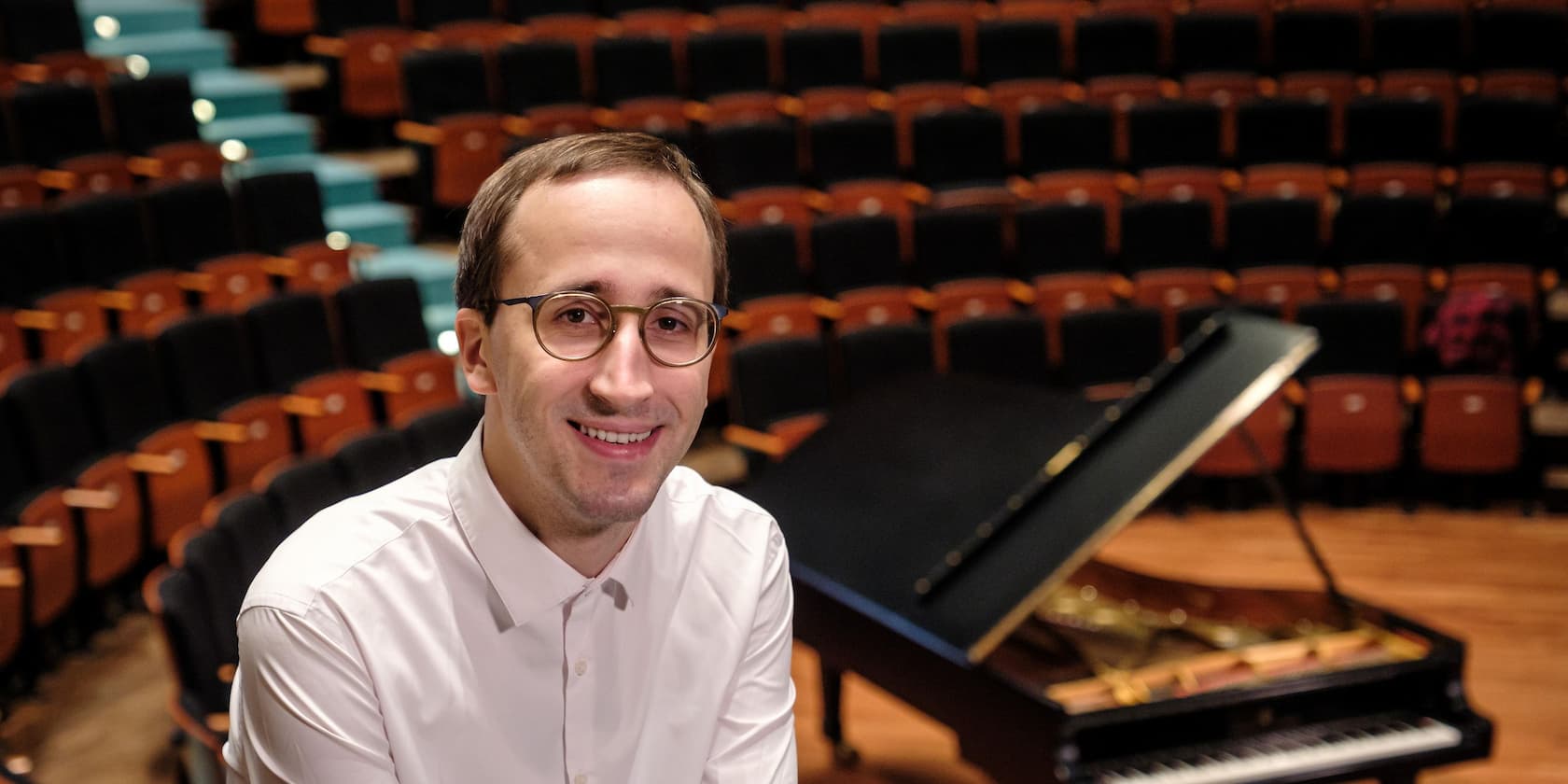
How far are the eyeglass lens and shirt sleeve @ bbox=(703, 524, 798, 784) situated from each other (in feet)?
0.52

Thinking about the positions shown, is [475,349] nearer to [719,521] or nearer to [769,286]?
[719,521]

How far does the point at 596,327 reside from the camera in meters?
0.54

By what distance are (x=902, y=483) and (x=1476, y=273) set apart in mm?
1791

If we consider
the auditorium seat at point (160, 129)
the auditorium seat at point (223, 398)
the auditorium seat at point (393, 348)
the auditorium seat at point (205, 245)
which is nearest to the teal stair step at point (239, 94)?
the auditorium seat at point (160, 129)

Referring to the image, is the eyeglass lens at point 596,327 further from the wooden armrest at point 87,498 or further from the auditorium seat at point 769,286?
the auditorium seat at point 769,286

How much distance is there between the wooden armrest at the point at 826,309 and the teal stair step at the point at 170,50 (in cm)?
177

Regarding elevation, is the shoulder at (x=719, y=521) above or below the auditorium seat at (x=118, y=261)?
above

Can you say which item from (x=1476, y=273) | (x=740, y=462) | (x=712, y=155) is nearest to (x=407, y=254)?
(x=712, y=155)

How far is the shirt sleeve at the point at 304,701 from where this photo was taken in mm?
532

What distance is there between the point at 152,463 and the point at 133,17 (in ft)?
6.56

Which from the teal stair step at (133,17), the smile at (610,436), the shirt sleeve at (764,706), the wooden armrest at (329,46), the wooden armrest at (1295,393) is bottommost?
the wooden armrest at (1295,393)

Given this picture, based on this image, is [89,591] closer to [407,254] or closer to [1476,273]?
[407,254]

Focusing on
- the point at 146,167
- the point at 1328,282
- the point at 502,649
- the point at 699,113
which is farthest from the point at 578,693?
Result: the point at 699,113

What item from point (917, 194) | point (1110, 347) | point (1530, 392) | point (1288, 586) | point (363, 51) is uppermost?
point (363, 51)
